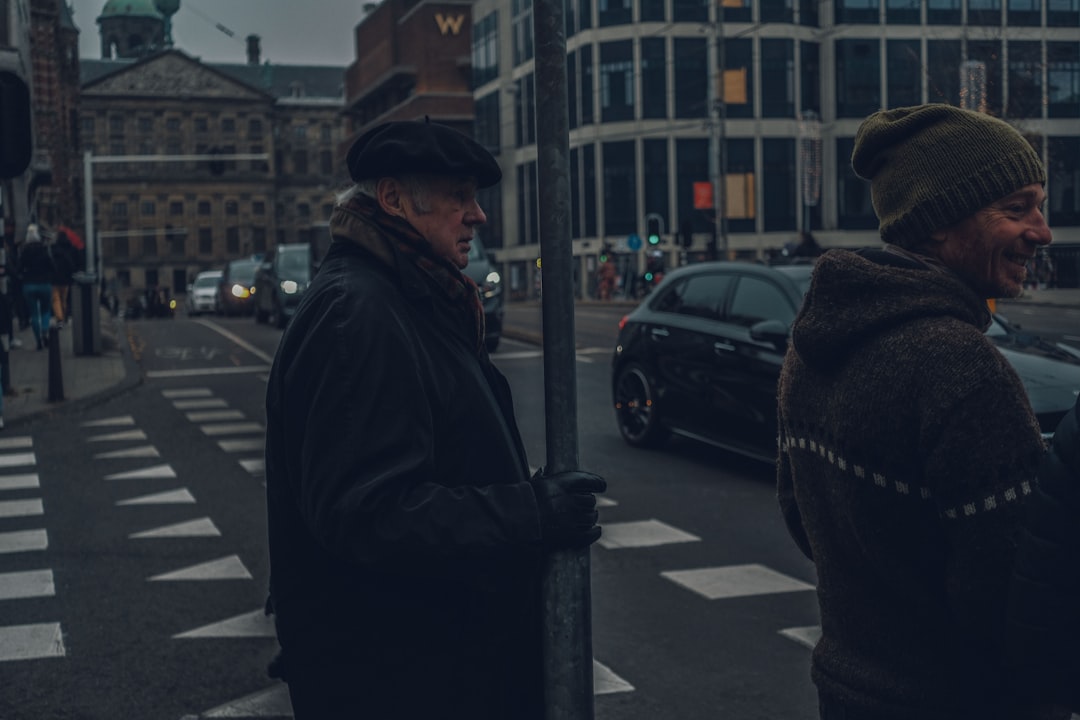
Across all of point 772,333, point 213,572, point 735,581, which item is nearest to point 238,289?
point 772,333

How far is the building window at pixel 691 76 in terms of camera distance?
59.1 metres

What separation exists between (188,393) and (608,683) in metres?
12.8

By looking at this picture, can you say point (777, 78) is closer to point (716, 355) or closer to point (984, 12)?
point (984, 12)

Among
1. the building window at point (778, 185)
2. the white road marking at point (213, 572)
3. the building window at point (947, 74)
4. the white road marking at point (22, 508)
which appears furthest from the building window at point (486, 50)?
the white road marking at point (213, 572)

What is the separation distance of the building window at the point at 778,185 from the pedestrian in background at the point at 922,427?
58.2m

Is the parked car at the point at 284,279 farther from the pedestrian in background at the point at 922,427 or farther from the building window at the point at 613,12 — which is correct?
the building window at the point at 613,12

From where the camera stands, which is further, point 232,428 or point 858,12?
point 858,12

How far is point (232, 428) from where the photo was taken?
13484mm

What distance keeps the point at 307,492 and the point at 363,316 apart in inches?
11.3

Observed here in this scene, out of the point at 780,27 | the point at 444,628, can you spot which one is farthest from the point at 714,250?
the point at 444,628

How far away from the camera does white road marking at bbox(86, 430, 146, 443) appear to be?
1265cm

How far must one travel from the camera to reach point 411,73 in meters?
76.4

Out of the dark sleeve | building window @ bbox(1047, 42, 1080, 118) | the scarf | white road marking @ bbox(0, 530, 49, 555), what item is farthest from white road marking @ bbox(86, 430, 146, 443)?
building window @ bbox(1047, 42, 1080, 118)

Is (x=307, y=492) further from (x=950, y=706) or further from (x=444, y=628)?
(x=950, y=706)
